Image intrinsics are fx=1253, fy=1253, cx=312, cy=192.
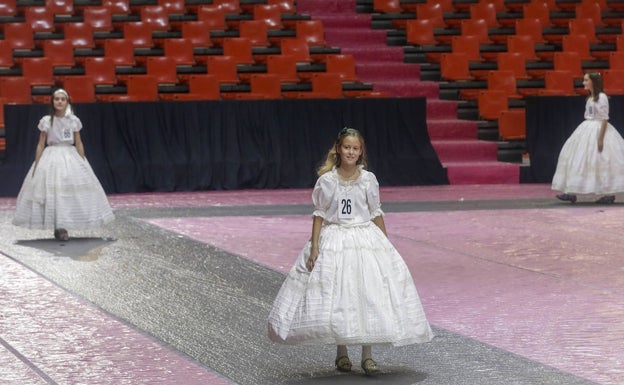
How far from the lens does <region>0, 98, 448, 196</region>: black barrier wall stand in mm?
16766

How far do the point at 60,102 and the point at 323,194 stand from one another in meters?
5.70

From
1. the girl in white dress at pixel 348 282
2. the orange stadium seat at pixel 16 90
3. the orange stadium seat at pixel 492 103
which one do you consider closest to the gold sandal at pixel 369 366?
the girl in white dress at pixel 348 282

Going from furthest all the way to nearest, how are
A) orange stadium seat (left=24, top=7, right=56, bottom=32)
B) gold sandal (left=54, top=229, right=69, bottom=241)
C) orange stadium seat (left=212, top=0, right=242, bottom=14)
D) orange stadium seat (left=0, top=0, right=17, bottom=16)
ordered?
orange stadium seat (left=212, top=0, right=242, bottom=14) → orange stadium seat (left=0, top=0, right=17, bottom=16) → orange stadium seat (left=24, top=7, right=56, bottom=32) → gold sandal (left=54, top=229, right=69, bottom=241)

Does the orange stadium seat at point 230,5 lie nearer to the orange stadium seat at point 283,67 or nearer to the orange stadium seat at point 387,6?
the orange stadium seat at point 283,67

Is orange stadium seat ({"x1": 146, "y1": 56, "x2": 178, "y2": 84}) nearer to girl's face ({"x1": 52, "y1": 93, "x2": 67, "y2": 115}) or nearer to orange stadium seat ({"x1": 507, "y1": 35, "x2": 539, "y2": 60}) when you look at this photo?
orange stadium seat ({"x1": 507, "y1": 35, "x2": 539, "y2": 60})

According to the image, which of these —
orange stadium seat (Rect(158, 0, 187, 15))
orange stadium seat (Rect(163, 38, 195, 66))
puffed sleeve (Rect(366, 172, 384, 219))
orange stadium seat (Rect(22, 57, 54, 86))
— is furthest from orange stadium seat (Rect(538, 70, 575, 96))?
puffed sleeve (Rect(366, 172, 384, 219))

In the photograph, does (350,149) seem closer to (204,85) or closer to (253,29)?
(204,85)

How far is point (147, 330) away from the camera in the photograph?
313 inches

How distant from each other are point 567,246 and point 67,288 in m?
4.81

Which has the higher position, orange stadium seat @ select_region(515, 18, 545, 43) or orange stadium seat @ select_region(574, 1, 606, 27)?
orange stadium seat @ select_region(574, 1, 606, 27)

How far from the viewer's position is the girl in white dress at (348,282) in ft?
21.4

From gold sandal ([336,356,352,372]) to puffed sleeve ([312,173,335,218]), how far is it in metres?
0.78

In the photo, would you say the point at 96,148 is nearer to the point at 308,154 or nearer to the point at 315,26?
the point at 308,154

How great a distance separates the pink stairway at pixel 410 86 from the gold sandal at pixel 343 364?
1115 cm
